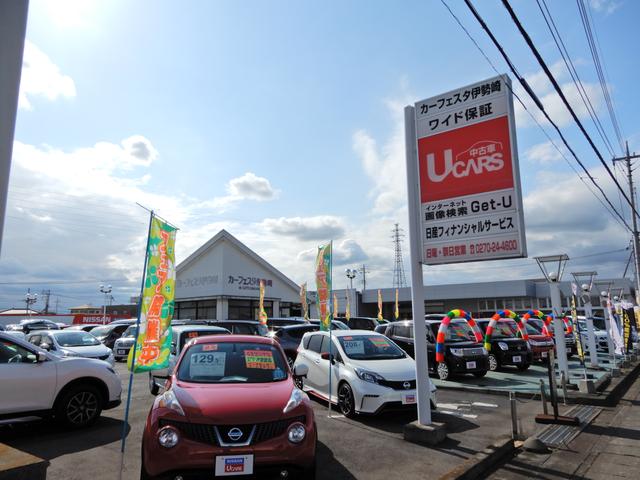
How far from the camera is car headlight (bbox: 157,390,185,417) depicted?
420 centimetres

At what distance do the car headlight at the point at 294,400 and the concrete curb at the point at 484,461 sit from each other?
1.75m

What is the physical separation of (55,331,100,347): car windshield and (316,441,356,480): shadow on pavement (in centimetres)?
1034

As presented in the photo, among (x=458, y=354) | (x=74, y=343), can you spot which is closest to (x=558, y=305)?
(x=458, y=354)

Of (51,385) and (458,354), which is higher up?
(51,385)

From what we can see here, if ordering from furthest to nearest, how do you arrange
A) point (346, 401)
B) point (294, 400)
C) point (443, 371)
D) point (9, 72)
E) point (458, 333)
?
point (458, 333) → point (443, 371) → point (346, 401) → point (294, 400) → point (9, 72)

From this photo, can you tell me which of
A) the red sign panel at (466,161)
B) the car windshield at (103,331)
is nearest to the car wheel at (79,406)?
the red sign panel at (466,161)

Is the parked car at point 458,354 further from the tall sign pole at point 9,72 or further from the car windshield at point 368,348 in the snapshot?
the tall sign pole at point 9,72

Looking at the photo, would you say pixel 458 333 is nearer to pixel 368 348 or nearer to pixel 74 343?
pixel 368 348

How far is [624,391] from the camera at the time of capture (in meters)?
10.4

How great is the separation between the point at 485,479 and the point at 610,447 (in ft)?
8.56

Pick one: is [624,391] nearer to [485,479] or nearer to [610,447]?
[610,447]

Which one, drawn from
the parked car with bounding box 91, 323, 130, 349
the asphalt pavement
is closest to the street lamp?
the asphalt pavement

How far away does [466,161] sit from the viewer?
654 centimetres

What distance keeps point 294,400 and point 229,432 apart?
82 cm
